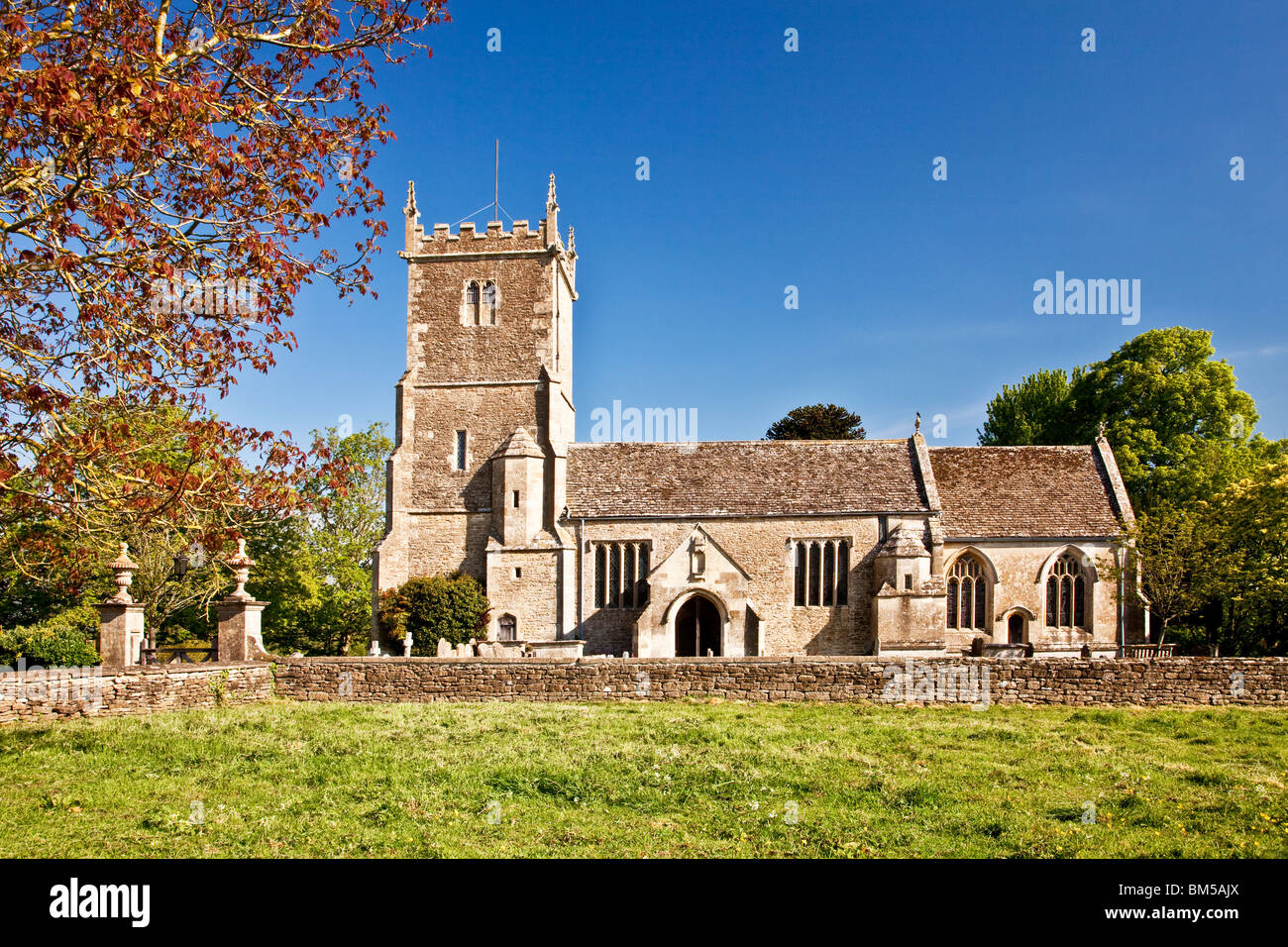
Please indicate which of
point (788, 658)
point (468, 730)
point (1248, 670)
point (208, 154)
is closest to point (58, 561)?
point (208, 154)

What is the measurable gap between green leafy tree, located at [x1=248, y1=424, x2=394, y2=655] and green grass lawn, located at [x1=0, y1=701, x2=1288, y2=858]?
23.3 meters

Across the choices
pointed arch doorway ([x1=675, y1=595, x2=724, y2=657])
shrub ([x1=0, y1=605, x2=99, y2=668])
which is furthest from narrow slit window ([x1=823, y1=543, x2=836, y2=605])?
shrub ([x1=0, y1=605, x2=99, y2=668])

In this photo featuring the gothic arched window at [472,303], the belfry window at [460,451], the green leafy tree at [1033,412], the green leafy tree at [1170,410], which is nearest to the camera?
the belfry window at [460,451]

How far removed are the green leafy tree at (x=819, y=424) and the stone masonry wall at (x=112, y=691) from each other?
119 ft

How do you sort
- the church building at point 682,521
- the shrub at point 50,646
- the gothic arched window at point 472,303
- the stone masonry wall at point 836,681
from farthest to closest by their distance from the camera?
the gothic arched window at point 472,303 < the church building at point 682,521 < the shrub at point 50,646 < the stone masonry wall at point 836,681

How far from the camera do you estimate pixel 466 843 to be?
7.72 metres

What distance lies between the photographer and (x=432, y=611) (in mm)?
28094

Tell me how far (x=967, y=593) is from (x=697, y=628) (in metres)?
9.53

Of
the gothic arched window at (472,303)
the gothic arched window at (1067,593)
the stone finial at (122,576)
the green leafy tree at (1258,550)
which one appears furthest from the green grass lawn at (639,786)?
the gothic arched window at (472,303)

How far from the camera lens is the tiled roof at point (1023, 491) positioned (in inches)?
1193

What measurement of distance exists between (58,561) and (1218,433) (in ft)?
130

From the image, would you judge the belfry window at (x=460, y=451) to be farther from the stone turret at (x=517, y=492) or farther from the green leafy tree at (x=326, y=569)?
the green leafy tree at (x=326, y=569)

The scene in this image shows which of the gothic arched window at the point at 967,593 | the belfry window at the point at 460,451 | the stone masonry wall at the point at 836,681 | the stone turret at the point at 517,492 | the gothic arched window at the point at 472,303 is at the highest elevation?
the gothic arched window at the point at 472,303
